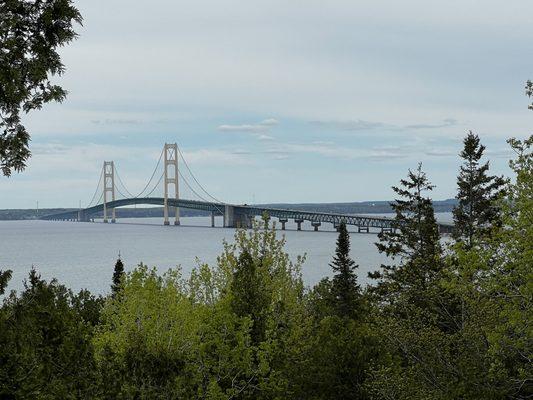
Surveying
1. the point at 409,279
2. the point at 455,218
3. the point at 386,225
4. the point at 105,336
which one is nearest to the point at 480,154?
the point at 455,218

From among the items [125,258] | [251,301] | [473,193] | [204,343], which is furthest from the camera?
[125,258]

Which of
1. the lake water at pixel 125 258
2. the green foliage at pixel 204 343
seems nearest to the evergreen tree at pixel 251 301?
the green foliage at pixel 204 343

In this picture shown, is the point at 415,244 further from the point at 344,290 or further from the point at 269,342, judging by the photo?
the point at 269,342

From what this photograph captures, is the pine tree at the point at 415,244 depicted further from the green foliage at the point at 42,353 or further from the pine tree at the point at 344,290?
the green foliage at the point at 42,353

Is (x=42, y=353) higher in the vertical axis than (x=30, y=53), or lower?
lower

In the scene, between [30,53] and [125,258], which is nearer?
[30,53]

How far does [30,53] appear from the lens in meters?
14.6

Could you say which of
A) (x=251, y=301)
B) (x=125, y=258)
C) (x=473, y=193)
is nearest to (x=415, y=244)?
(x=473, y=193)

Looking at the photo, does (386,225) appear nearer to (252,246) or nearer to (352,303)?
(352,303)

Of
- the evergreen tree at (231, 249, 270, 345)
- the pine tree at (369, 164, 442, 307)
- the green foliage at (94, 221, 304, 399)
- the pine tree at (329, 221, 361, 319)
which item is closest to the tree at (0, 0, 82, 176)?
the green foliage at (94, 221, 304, 399)

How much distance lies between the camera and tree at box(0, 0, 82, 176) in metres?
14.3

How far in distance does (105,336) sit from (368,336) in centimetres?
960

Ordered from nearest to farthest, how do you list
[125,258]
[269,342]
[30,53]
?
[30,53] → [269,342] → [125,258]

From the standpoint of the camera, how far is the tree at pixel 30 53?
1427cm
